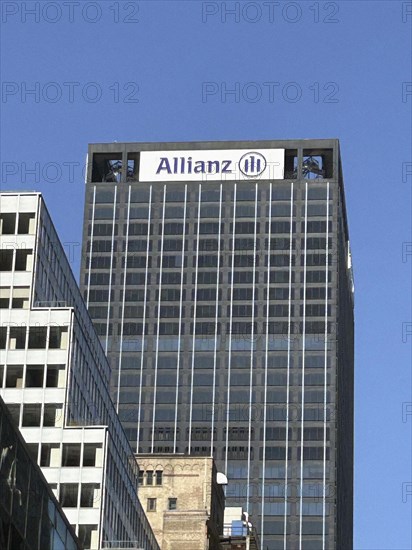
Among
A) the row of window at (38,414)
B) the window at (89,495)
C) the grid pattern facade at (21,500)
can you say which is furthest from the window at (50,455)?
the grid pattern facade at (21,500)

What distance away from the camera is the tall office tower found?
392ft

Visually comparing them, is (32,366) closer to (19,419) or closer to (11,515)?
(19,419)

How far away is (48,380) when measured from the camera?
120875 mm

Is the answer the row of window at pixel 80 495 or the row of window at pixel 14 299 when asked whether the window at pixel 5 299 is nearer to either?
the row of window at pixel 14 299

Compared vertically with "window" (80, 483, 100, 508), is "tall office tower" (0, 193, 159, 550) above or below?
above

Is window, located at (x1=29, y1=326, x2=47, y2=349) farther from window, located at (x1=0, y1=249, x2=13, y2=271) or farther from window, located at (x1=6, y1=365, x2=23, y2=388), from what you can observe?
window, located at (x1=0, y1=249, x2=13, y2=271)

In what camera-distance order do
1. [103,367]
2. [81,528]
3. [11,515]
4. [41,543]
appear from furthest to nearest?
1. [103,367]
2. [81,528]
3. [41,543]
4. [11,515]

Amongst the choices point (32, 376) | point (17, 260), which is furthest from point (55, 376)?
point (17, 260)

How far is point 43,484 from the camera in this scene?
2694 inches

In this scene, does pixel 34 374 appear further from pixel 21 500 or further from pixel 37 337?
pixel 21 500

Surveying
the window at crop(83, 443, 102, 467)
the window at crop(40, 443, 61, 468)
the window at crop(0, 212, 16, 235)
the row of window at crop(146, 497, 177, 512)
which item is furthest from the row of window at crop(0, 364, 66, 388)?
the row of window at crop(146, 497, 177, 512)

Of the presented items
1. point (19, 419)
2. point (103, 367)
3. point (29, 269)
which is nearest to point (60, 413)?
point (19, 419)

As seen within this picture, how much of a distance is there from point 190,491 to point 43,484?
308 feet

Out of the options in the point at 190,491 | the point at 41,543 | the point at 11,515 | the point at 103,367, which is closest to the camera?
the point at 11,515
